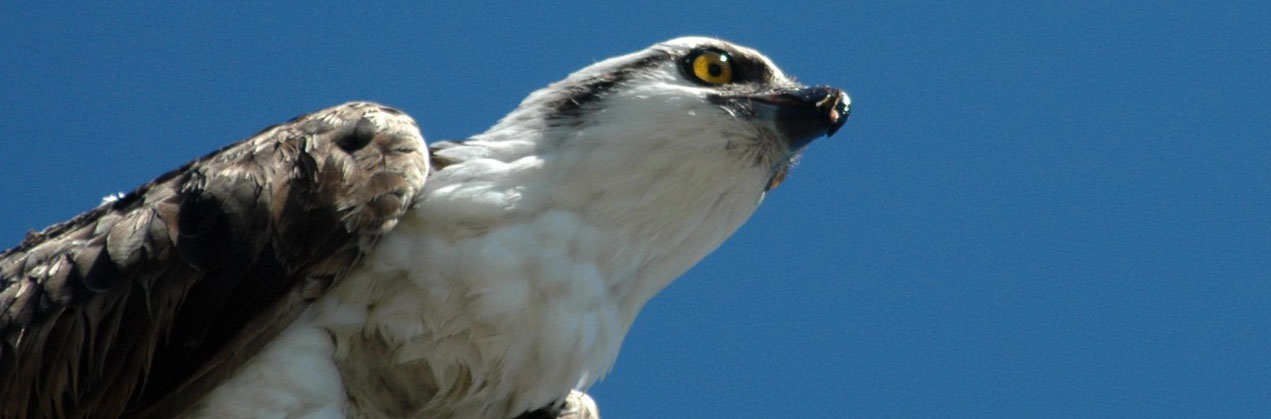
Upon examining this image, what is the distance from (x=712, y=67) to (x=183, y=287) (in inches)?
83.8

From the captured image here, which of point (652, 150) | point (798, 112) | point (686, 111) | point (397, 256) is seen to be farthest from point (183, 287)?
point (798, 112)

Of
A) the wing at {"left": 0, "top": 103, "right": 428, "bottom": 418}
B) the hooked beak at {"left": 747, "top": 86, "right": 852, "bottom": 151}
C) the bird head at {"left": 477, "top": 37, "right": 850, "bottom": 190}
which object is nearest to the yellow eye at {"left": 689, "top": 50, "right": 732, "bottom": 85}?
the bird head at {"left": 477, "top": 37, "right": 850, "bottom": 190}

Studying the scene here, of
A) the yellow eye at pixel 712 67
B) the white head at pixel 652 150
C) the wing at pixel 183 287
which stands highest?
the yellow eye at pixel 712 67

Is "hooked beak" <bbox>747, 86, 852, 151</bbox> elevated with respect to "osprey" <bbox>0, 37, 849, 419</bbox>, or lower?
elevated

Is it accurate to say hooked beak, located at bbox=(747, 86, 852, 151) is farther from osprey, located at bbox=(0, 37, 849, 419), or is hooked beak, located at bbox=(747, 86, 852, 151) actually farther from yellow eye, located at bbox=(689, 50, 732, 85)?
yellow eye, located at bbox=(689, 50, 732, 85)

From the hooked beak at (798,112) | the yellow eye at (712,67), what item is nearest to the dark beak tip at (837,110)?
the hooked beak at (798,112)

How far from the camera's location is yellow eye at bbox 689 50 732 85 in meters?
7.55

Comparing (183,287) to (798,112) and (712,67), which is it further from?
(798,112)

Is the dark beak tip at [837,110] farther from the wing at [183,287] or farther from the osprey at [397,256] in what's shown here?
the wing at [183,287]

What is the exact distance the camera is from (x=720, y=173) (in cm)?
725

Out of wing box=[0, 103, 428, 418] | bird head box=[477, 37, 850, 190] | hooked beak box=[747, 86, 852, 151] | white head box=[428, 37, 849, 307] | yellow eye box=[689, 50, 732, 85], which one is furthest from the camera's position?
yellow eye box=[689, 50, 732, 85]

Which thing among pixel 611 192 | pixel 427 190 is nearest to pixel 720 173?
pixel 611 192

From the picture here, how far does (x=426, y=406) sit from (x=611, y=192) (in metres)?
0.97

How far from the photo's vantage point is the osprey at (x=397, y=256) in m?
6.64
